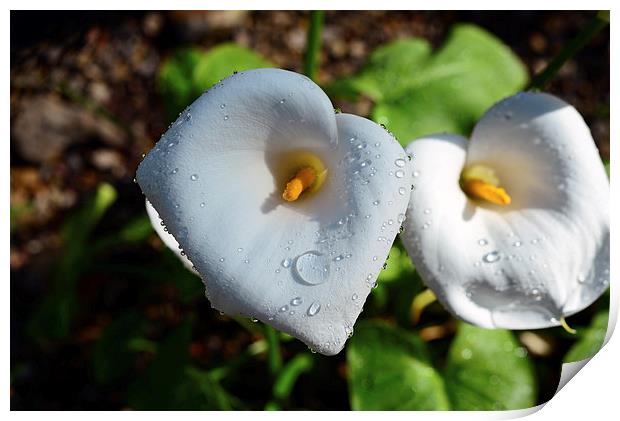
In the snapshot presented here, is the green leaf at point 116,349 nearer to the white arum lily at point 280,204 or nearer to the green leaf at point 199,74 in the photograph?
the green leaf at point 199,74

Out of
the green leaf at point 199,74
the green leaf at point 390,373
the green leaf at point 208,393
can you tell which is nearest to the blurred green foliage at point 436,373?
the green leaf at point 390,373

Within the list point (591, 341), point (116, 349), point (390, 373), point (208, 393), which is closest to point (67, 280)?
point (116, 349)

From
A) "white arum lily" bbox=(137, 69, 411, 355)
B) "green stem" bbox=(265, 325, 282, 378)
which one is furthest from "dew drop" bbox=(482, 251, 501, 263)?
"green stem" bbox=(265, 325, 282, 378)

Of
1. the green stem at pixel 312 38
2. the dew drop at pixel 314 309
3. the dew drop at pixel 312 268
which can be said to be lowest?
the dew drop at pixel 314 309

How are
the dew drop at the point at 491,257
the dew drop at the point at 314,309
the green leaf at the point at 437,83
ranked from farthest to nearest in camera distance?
the green leaf at the point at 437,83
the dew drop at the point at 491,257
the dew drop at the point at 314,309

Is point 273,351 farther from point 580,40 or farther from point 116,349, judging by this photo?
point 580,40

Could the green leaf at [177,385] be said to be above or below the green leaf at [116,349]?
above

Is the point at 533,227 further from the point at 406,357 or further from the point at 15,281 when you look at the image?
the point at 15,281
